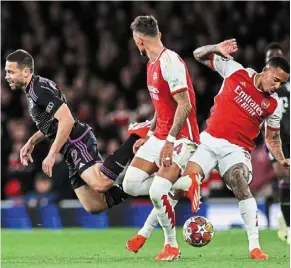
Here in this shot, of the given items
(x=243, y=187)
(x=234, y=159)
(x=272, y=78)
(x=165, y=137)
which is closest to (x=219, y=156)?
(x=234, y=159)

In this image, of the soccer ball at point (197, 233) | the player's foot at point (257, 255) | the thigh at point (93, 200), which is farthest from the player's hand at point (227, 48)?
the thigh at point (93, 200)

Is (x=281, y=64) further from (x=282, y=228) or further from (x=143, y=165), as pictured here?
(x=282, y=228)

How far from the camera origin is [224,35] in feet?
60.8

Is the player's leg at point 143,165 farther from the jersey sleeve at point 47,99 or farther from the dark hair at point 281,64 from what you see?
the dark hair at point 281,64

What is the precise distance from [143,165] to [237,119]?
105 centimetres

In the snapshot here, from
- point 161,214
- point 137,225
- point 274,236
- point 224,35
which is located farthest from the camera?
point 224,35

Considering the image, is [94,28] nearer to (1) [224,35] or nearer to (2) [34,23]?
(2) [34,23]

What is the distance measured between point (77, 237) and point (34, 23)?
27.5 feet

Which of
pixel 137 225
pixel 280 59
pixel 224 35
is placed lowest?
pixel 137 225

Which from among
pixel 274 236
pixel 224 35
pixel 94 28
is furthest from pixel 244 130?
pixel 94 28

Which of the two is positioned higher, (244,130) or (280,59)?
(280,59)

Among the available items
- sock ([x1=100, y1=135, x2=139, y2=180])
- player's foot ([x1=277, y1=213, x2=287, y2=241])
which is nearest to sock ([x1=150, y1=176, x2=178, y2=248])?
sock ([x1=100, y1=135, x2=139, y2=180])

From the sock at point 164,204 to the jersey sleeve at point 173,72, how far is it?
0.86 metres

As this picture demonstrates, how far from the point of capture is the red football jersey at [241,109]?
9320mm
